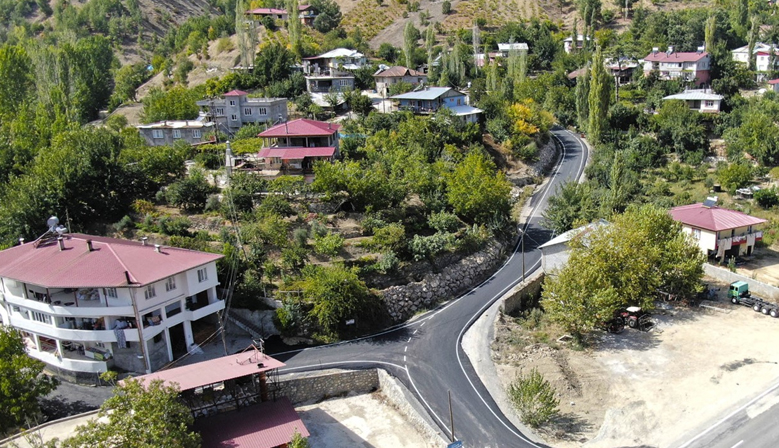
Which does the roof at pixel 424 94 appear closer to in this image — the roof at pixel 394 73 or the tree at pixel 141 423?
the roof at pixel 394 73

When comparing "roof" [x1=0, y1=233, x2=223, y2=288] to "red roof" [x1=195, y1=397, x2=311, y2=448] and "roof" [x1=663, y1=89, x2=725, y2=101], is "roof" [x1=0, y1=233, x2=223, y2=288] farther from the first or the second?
"roof" [x1=663, y1=89, x2=725, y2=101]

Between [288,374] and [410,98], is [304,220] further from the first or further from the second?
[410,98]

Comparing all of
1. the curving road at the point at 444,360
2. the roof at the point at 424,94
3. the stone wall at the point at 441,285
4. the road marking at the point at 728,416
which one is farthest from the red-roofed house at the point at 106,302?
the roof at the point at 424,94

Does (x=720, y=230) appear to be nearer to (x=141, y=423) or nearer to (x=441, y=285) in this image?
(x=441, y=285)

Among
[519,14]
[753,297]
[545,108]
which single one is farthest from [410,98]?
[519,14]

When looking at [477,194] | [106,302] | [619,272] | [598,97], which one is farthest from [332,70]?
[106,302]
